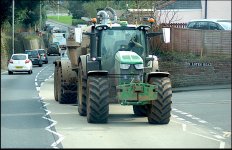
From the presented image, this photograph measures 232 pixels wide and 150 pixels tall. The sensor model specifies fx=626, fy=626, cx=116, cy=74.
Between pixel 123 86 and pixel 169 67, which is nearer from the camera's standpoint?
pixel 123 86

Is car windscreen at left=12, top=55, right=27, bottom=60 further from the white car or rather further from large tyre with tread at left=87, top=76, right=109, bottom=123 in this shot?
large tyre with tread at left=87, top=76, right=109, bottom=123

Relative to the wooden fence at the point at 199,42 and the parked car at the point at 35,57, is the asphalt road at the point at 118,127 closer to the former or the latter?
the wooden fence at the point at 199,42

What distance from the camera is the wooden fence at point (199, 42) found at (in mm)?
18547

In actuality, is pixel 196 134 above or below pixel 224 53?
below

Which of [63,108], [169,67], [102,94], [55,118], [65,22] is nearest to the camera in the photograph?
[102,94]

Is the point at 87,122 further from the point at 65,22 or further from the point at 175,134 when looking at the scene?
the point at 65,22

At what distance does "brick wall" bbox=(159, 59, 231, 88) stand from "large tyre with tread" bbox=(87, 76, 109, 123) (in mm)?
3457

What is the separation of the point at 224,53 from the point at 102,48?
371cm

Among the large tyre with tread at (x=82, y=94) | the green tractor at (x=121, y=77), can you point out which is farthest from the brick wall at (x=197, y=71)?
the large tyre with tread at (x=82, y=94)

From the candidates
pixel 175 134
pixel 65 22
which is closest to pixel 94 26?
pixel 175 134

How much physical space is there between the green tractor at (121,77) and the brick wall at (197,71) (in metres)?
2.21

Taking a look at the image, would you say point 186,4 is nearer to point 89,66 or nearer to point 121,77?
point 89,66

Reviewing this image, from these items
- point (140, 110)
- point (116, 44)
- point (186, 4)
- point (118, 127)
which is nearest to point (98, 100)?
point (118, 127)

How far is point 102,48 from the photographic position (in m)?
16.8
